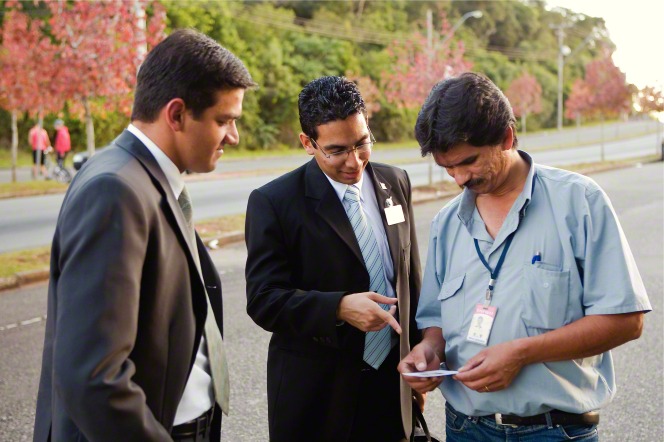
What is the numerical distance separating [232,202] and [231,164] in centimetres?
1361

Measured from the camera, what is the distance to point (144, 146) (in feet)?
6.86

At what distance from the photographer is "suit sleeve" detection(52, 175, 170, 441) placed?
1.78m

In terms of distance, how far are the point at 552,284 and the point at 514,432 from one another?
1.60ft

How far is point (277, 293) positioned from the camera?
276cm


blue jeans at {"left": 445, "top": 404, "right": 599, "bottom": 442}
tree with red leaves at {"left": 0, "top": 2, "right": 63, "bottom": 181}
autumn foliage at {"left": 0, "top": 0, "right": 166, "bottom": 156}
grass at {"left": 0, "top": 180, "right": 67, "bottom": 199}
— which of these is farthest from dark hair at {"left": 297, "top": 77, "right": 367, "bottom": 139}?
grass at {"left": 0, "top": 180, "right": 67, "bottom": 199}

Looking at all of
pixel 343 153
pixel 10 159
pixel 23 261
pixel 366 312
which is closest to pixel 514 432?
pixel 366 312

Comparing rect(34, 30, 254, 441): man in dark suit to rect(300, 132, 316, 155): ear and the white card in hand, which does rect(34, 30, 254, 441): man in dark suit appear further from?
rect(300, 132, 316, 155): ear

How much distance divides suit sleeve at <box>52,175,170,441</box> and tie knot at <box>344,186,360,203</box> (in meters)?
1.27

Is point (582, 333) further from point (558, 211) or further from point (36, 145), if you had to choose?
point (36, 145)

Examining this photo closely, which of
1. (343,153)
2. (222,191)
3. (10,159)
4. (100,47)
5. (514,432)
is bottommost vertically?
(10,159)

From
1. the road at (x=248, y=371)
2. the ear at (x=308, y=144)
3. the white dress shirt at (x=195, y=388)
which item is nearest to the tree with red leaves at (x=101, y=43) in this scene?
the road at (x=248, y=371)

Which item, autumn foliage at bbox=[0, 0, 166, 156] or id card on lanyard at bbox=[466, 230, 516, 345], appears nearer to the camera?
id card on lanyard at bbox=[466, 230, 516, 345]

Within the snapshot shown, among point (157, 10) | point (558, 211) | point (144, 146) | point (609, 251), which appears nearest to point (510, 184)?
point (558, 211)

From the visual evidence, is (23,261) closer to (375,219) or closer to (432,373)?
(375,219)
